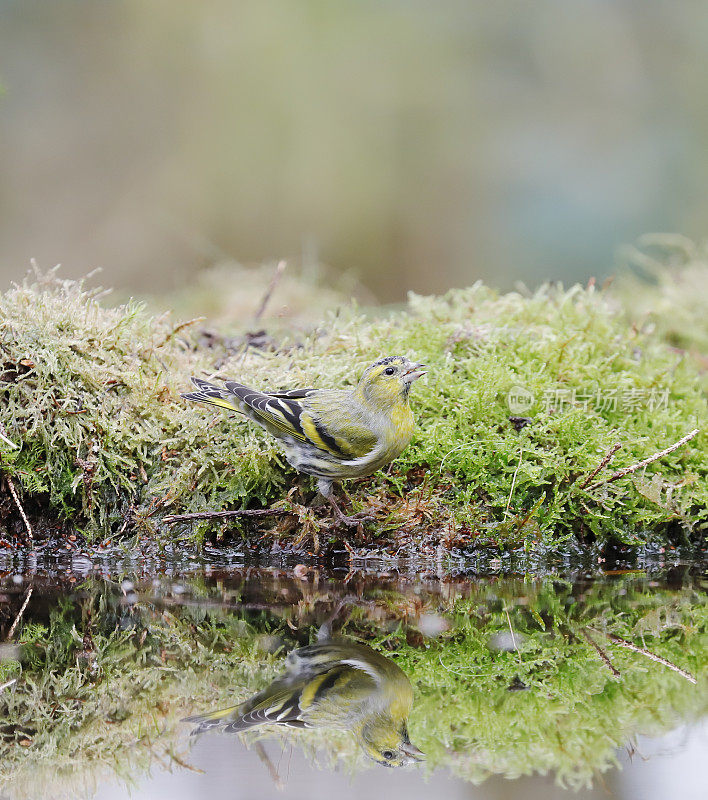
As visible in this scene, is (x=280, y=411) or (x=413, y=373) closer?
(x=280, y=411)

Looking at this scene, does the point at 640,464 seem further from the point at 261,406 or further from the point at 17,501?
the point at 17,501

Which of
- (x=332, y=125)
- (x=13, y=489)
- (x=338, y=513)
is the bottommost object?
(x=338, y=513)

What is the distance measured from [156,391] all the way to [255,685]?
2.47 metres

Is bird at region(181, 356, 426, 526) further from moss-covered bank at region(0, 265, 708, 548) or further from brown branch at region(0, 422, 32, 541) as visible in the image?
brown branch at region(0, 422, 32, 541)

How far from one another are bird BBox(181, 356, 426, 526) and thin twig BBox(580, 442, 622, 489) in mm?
964

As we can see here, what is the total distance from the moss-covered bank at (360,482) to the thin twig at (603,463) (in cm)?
3

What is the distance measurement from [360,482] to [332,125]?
867 centimetres

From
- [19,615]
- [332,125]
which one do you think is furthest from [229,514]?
[332,125]

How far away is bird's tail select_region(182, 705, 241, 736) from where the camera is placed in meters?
2.08

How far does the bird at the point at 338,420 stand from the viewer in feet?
12.7

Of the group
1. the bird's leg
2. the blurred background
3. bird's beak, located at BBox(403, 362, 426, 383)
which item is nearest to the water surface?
the bird's leg

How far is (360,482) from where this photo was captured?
4.32 metres

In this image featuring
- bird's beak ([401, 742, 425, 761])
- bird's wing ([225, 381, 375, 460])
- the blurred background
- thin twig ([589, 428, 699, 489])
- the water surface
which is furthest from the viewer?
the blurred background

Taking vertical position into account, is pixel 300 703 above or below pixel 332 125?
below
